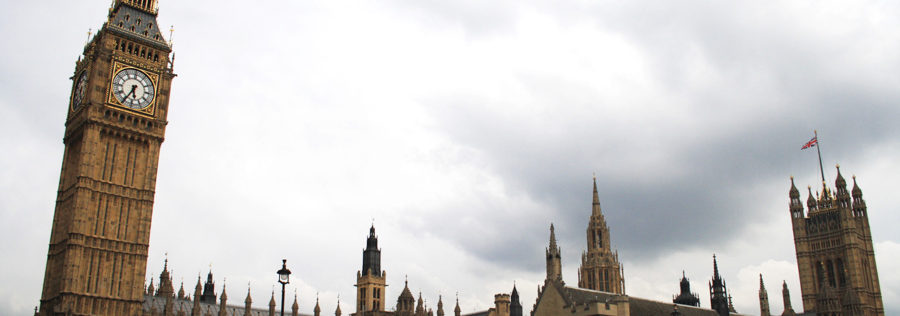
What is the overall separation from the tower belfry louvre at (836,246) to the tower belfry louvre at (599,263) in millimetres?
37332

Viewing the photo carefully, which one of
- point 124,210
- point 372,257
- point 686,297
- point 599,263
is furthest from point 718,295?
point 124,210

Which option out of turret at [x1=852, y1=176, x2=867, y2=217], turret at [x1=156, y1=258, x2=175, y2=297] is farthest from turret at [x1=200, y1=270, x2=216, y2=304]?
turret at [x1=852, y1=176, x2=867, y2=217]

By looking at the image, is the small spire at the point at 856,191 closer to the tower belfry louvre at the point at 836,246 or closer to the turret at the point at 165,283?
the tower belfry louvre at the point at 836,246

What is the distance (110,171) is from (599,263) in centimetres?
7492

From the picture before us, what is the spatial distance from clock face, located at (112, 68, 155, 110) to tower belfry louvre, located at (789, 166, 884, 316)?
111358 mm

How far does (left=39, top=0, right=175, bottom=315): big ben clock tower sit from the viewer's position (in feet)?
267

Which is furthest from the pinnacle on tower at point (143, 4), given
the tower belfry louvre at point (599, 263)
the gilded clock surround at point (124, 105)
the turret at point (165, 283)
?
the tower belfry louvre at point (599, 263)

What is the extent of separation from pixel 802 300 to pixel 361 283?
81.1 m

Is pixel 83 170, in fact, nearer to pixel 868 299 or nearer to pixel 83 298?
pixel 83 298

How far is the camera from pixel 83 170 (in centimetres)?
8350

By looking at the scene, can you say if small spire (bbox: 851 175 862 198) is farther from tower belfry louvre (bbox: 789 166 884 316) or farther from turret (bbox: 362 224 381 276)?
turret (bbox: 362 224 381 276)

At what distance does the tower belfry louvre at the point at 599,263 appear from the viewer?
123m

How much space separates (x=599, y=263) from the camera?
124 m

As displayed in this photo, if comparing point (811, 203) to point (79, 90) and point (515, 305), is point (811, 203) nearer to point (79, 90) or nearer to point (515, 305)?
point (515, 305)
